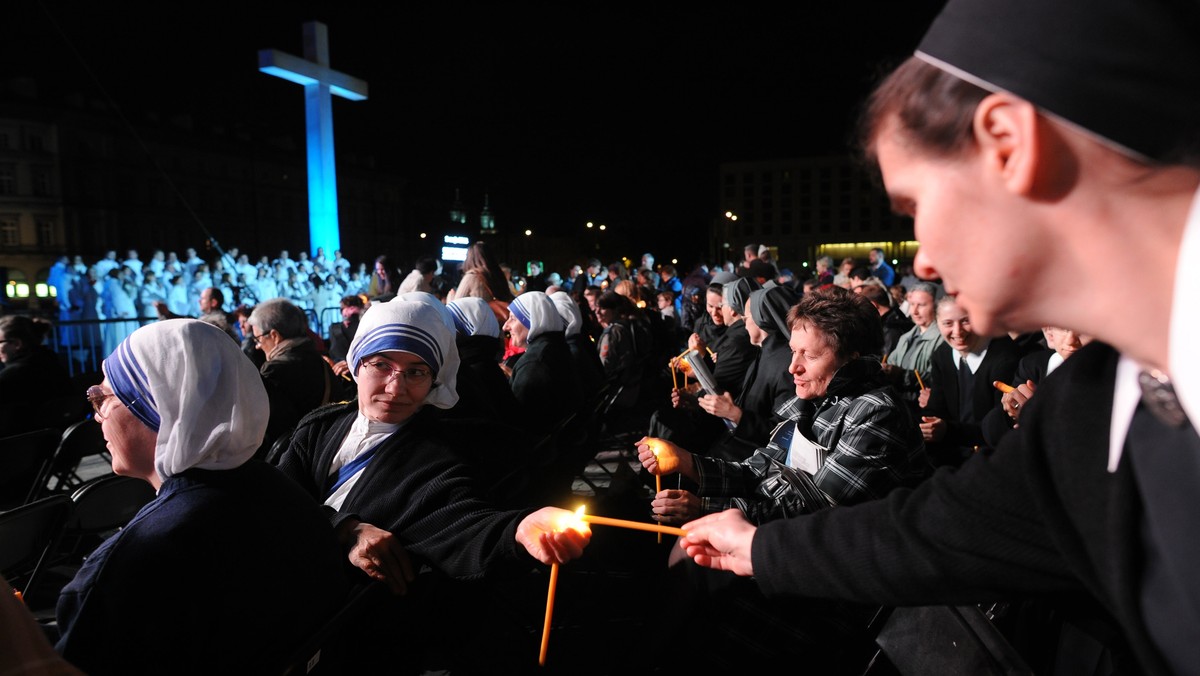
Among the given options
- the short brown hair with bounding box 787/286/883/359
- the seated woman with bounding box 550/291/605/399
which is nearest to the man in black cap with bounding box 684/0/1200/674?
the short brown hair with bounding box 787/286/883/359

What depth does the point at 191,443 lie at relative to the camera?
76.1 inches

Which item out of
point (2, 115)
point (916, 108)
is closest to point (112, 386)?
point (916, 108)

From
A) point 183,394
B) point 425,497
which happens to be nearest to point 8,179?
point 425,497

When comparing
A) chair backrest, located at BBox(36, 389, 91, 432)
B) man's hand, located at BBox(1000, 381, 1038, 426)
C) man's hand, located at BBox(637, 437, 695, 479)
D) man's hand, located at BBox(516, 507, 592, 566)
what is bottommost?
chair backrest, located at BBox(36, 389, 91, 432)

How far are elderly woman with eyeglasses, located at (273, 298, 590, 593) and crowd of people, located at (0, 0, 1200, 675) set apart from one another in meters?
0.01

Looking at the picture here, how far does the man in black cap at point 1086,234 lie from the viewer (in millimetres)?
777

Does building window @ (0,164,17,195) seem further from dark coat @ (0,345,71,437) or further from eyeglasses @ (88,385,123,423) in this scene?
eyeglasses @ (88,385,123,423)

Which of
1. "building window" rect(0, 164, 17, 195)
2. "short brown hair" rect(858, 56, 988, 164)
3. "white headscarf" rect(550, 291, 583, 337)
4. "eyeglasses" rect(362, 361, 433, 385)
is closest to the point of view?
"short brown hair" rect(858, 56, 988, 164)

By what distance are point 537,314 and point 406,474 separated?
2937 millimetres

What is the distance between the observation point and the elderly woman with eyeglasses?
239cm

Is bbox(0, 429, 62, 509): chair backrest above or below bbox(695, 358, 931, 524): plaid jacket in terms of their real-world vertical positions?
below

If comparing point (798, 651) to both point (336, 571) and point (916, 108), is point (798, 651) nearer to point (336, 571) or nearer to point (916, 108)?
point (336, 571)

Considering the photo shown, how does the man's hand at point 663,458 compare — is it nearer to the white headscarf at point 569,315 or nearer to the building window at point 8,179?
the white headscarf at point 569,315

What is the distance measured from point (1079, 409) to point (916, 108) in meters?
0.49
